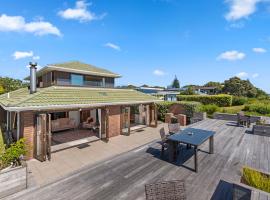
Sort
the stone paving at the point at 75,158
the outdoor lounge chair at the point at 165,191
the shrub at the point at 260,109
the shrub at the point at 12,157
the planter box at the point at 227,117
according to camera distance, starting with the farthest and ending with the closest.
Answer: the shrub at the point at 260,109 → the planter box at the point at 227,117 → the stone paving at the point at 75,158 → the shrub at the point at 12,157 → the outdoor lounge chair at the point at 165,191

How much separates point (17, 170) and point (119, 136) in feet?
26.2

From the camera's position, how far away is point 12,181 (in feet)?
17.9

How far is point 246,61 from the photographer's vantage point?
2333 cm

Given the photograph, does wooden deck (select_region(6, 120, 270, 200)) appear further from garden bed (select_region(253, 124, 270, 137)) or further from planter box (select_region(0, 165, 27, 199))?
garden bed (select_region(253, 124, 270, 137))

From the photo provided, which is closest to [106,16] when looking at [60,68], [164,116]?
[60,68]

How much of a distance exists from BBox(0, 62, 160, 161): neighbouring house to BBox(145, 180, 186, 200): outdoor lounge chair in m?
6.37

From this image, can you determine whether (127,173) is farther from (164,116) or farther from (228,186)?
(164,116)

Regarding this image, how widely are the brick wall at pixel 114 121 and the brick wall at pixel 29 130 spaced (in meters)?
5.33

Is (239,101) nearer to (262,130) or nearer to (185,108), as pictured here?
(185,108)

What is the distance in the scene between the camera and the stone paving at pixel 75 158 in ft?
22.5

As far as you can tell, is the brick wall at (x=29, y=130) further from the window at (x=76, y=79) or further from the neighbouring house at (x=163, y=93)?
the neighbouring house at (x=163, y=93)

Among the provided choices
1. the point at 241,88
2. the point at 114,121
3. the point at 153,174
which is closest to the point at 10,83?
the point at 114,121

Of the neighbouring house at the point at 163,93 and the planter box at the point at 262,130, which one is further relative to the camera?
the neighbouring house at the point at 163,93

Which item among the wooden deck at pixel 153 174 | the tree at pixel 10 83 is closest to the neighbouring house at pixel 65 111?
the wooden deck at pixel 153 174
